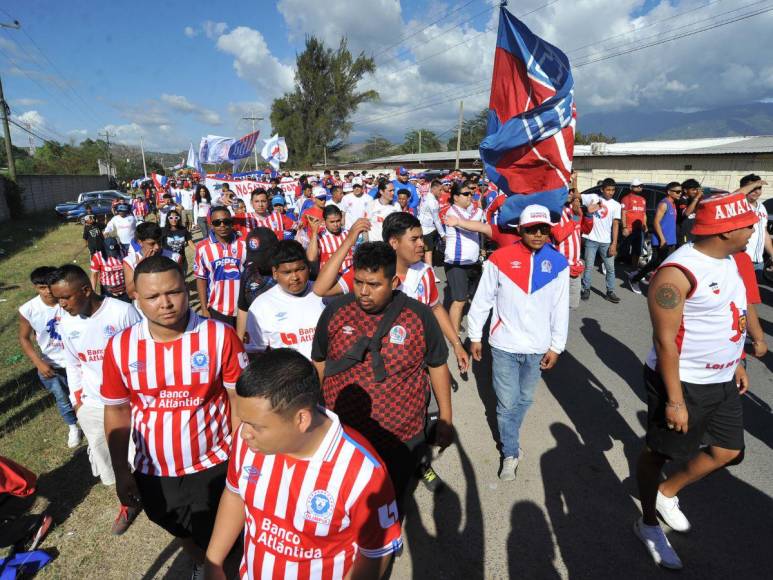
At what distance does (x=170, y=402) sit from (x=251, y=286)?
Answer: 1.61 m

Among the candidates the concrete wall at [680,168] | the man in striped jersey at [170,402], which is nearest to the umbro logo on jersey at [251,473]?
the man in striped jersey at [170,402]

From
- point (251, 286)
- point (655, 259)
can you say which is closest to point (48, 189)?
point (251, 286)

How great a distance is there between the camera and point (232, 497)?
1639 mm

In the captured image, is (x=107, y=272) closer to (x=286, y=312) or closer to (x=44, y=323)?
(x=44, y=323)

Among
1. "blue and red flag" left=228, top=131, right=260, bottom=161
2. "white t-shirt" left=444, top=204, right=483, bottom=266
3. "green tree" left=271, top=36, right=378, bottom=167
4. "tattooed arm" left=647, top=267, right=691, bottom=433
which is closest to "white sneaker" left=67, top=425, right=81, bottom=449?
"white t-shirt" left=444, top=204, right=483, bottom=266

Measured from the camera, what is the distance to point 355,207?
10.1 meters

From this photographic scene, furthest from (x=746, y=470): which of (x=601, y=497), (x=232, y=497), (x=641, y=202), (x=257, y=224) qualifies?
(x=641, y=202)

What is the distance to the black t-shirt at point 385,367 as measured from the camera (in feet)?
7.42

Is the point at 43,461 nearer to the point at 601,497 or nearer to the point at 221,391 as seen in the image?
the point at 221,391

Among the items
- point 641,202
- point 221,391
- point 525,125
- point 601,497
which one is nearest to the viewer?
point 221,391

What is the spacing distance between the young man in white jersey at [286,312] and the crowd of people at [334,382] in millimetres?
14

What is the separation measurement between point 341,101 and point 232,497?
5127 centimetres

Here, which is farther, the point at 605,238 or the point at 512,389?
the point at 605,238

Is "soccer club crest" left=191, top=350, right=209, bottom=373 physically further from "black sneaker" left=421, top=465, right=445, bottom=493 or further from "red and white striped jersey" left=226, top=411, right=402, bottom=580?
"black sneaker" left=421, top=465, right=445, bottom=493
